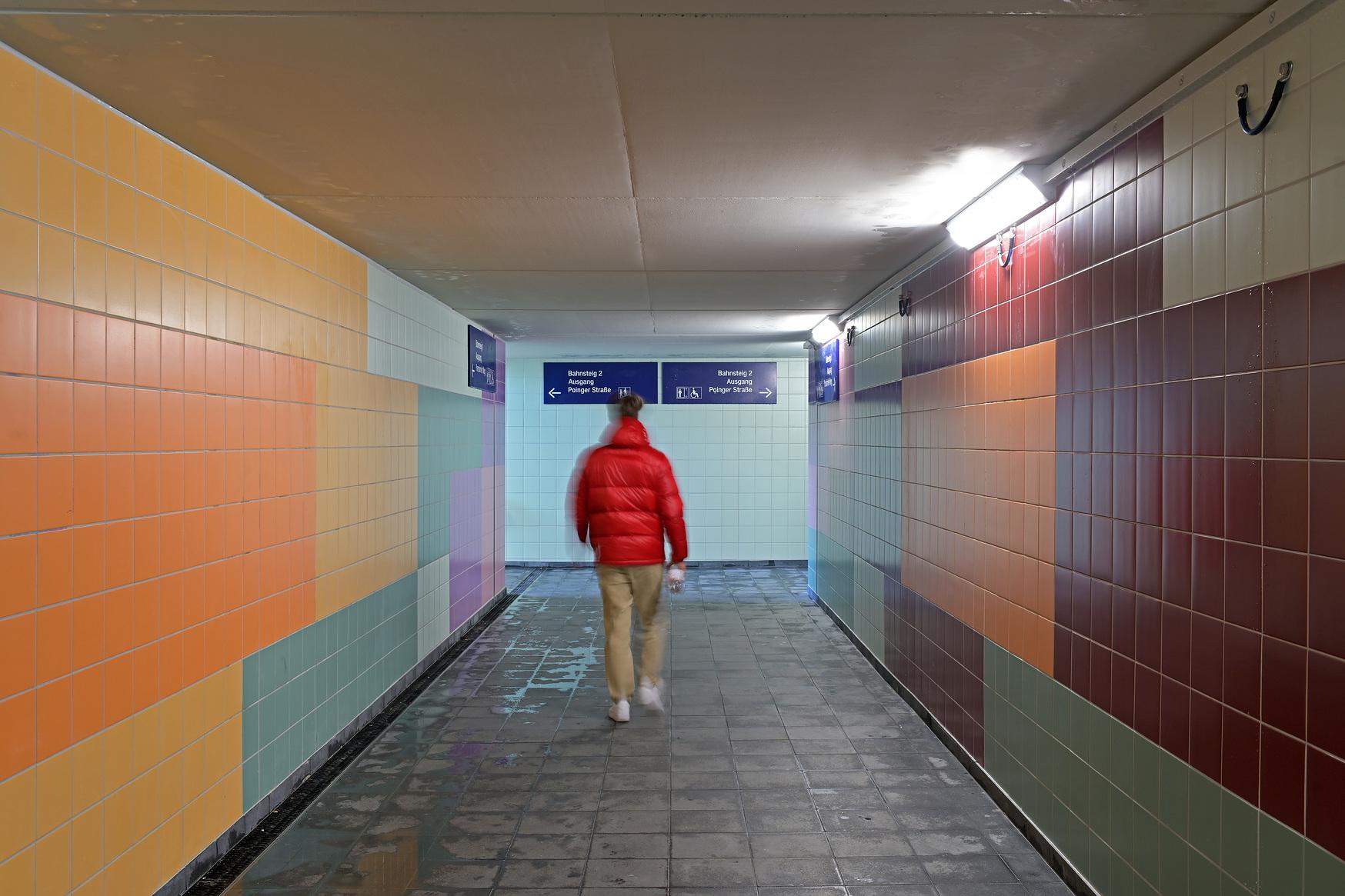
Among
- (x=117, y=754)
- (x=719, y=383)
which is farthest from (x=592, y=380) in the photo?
(x=117, y=754)

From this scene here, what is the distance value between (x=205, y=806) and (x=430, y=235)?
2697 millimetres

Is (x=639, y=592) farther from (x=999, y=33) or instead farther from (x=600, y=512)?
(x=999, y=33)

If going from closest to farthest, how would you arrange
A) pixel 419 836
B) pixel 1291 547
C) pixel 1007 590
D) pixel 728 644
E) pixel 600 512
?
1. pixel 1291 547
2. pixel 419 836
3. pixel 1007 590
4. pixel 600 512
5. pixel 728 644

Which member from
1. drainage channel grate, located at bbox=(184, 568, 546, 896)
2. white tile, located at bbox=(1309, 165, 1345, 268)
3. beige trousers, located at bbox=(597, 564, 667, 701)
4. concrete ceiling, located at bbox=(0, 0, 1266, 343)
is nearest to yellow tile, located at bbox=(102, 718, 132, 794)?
drainage channel grate, located at bbox=(184, 568, 546, 896)

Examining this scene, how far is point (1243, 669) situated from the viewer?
224 cm

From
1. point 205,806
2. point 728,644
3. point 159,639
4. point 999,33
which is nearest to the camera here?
point 999,33

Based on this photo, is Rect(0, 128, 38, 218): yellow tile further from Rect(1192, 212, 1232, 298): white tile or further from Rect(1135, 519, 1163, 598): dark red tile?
Rect(1135, 519, 1163, 598): dark red tile

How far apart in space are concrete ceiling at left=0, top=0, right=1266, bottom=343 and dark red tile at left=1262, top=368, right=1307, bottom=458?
0.85 metres

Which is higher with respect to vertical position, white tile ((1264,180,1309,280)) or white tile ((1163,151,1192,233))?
white tile ((1163,151,1192,233))

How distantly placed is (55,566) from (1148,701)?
3.08 meters

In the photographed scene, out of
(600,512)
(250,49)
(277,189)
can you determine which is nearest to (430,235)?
(277,189)

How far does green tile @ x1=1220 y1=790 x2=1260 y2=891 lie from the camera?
7.17ft

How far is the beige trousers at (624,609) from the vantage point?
200 inches

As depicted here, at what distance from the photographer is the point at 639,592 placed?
5176mm
